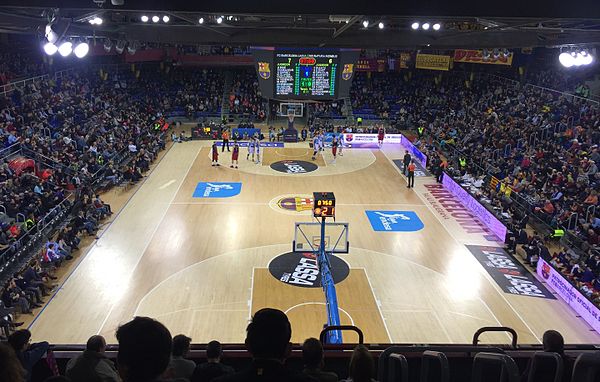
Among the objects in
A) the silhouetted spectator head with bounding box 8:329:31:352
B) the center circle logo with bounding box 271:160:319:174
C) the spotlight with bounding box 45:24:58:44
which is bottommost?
the center circle logo with bounding box 271:160:319:174

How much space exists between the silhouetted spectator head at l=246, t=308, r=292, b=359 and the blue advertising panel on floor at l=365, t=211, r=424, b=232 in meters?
16.7

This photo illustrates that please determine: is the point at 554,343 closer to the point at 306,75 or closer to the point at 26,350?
the point at 26,350

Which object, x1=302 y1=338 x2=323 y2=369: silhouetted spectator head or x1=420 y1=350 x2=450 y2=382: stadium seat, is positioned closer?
x1=420 y1=350 x2=450 y2=382: stadium seat

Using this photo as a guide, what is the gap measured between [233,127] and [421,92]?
16509 millimetres

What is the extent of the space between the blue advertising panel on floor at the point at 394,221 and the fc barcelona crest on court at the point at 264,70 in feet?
23.9

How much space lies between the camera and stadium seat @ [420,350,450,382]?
381 centimetres

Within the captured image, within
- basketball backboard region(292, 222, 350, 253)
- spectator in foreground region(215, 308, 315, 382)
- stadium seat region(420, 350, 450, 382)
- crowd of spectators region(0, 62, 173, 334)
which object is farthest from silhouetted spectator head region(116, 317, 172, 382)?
basketball backboard region(292, 222, 350, 253)

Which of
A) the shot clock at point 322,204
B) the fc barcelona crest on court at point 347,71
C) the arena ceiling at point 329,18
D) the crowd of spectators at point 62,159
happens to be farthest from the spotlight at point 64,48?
the fc barcelona crest on court at point 347,71

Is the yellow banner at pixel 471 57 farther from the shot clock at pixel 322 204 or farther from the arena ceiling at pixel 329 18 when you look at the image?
the shot clock at pixel 322 204

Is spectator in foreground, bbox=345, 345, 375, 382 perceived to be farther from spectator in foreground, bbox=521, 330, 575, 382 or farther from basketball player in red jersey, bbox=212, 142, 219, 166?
basketball player in red jersey, bbox=212, 142, 219, 166

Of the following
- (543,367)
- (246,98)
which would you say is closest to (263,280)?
(543,367)

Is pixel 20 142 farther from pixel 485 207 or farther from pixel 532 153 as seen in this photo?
pixel 532 153

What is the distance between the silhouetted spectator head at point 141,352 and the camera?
7.93ft

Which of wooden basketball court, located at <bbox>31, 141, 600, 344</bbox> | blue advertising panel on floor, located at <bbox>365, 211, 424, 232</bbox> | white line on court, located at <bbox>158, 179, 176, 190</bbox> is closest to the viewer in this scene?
wooden basketball court, located at <bbox>31, 141, 600, 344</bbox>
